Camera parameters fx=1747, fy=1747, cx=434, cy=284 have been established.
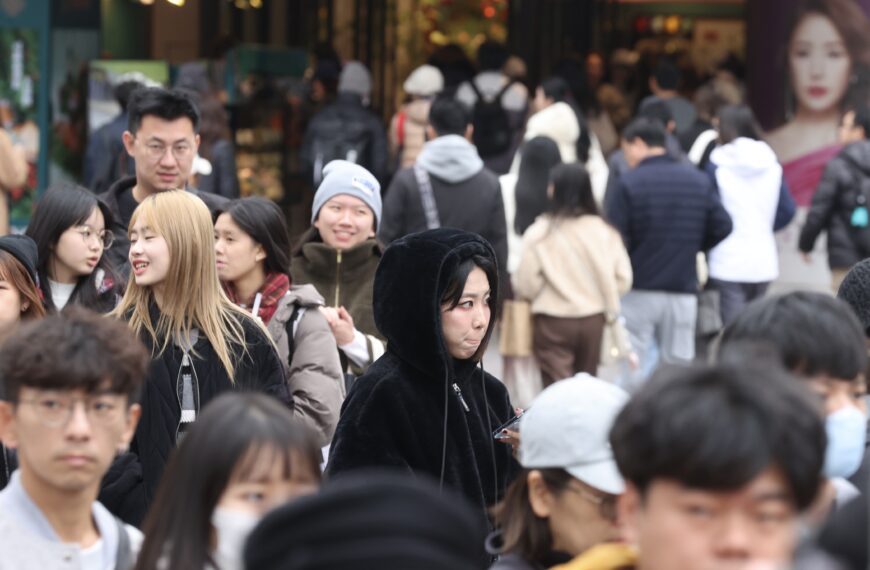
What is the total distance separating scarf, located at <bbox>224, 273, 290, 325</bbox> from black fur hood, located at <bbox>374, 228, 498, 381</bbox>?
1169 millimetres

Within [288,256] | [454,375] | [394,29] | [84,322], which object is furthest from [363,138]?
[84,322]

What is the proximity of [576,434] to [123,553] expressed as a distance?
991mm

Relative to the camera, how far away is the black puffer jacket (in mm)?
11328

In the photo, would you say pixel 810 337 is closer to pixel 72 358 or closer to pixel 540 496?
pixel 540 496

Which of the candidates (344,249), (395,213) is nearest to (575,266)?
(395,213)

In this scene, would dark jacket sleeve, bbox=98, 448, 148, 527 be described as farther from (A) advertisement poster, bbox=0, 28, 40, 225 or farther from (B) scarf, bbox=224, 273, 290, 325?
(A) advertisement poster, bbox=0, 28, 40, 225

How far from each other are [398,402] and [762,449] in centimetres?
265

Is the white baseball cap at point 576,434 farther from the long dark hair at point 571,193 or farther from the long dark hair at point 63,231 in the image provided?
the long dark hair at point 571,193

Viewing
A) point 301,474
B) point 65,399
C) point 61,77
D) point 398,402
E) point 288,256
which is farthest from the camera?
point 61,77

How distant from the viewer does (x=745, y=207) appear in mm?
11266

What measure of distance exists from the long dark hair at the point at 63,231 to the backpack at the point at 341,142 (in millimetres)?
7322

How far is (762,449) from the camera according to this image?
2.68 meters

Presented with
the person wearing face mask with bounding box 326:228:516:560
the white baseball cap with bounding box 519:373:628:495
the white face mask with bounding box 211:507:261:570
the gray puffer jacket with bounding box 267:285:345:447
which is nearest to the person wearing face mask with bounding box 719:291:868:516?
the white baseball cap with bounding box 519:373:628:495

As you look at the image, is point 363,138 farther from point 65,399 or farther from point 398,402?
point 65,399
